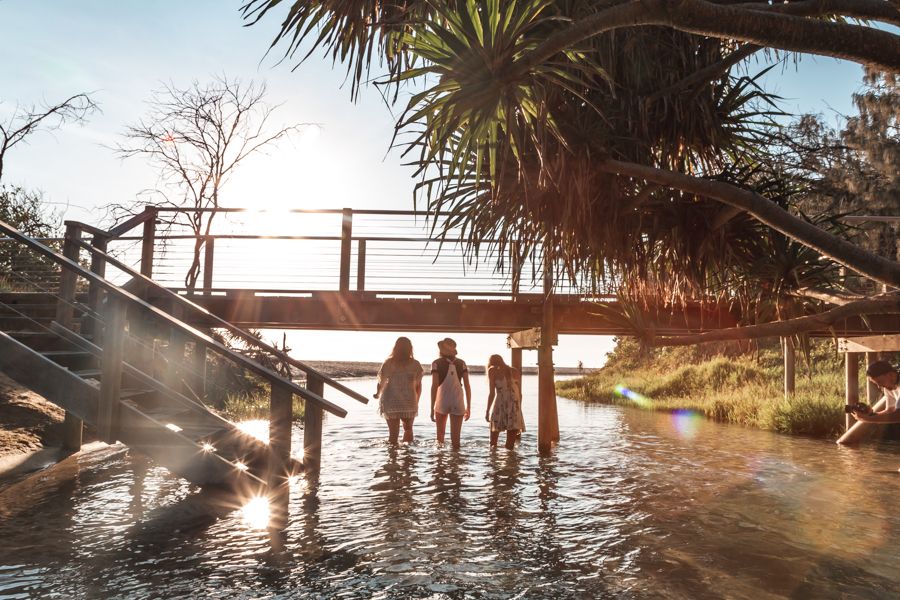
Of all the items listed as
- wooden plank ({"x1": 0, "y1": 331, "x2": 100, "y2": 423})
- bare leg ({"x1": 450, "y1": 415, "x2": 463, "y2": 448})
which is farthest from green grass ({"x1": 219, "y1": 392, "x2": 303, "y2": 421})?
wooden plank ({"x1": 0, "y1": 331, "x2": 100, "y2": 423})

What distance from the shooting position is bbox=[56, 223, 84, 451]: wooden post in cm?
754

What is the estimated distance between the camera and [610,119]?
22.0 feet

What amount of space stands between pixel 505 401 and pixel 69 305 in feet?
18.3

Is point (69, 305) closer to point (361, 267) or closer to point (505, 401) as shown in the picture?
point (361, 267)

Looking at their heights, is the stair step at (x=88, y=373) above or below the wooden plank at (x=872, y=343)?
below

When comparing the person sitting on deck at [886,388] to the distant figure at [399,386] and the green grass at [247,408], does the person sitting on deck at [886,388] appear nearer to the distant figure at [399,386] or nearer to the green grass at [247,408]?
the distant figure at [399,386]

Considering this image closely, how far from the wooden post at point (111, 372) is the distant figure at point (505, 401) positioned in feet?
17.6

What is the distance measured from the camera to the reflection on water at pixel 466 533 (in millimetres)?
3732

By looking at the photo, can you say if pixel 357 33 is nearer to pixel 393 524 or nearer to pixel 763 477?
pixel 393 524

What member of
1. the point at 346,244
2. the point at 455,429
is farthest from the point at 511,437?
the point at 346,244

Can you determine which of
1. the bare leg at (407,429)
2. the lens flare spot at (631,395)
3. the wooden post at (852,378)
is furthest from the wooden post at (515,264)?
the lens flare spot at (631,395)

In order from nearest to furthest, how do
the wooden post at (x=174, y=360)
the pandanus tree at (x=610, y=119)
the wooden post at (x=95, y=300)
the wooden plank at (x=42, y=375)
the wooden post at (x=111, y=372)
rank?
the pandanus tree at (x=610, y=119), the wooden post at (x=111, y=372), the wooden plank at (x=42, y=375), the wooden post at (x=95, y=300), the wooden post at (x=174, y=360)

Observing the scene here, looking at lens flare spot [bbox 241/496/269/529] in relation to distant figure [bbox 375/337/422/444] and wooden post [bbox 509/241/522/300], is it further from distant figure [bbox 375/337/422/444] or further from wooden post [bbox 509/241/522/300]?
distant figure [bbox 375/337/422/444]

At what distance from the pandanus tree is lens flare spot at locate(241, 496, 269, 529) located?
2738 millimetres
